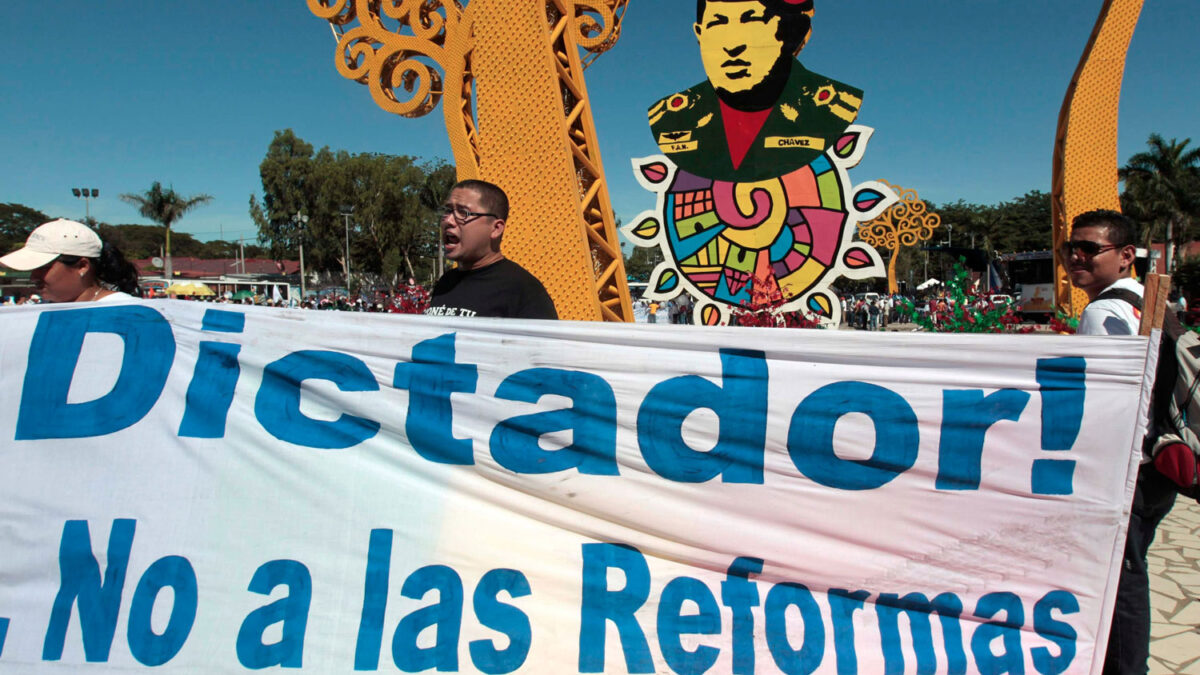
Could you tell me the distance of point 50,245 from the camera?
2.45 m

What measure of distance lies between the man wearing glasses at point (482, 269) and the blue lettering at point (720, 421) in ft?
2.05

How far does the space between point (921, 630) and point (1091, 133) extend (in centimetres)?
983

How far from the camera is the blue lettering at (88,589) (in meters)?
1.93

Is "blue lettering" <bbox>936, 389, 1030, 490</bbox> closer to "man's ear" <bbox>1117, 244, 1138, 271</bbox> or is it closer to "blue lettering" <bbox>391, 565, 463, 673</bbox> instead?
"man's ear" <bbox>1117, 244, 1138, 271</bbox>

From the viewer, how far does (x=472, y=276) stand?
260 centimetres

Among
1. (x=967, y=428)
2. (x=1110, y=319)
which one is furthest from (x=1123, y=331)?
(x=967, y=428)

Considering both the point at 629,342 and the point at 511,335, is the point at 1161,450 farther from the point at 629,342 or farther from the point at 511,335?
the point at 511,335

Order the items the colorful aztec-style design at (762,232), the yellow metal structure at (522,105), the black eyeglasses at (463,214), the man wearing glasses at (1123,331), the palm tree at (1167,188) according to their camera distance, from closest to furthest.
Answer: the man wearing glasses at (1123,331) → the black eyeglasses at (463,214) → the yellow metal structure at (522,105) → the colorful aztec-style design at (762,232) → the palm tree at (1167,188)

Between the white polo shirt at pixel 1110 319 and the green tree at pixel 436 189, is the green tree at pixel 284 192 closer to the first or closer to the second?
the green tree at pixel 436 189

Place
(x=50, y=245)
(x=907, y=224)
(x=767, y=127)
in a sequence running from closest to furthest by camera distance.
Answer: (x=50, y=245), (x=767, y=127), (x=907, y=224)

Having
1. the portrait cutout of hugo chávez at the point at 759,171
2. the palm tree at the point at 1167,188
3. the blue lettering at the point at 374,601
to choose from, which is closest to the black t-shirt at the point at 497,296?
the blue lettering at the point at 374,601

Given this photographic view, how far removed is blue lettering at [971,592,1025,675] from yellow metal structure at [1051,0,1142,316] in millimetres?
8732

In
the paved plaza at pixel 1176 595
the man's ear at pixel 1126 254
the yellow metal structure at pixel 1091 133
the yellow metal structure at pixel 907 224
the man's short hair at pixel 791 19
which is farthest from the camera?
the yellow metal structure at pixel 907 224

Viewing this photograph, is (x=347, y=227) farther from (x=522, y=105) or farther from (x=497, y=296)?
(x=497, y=296)
